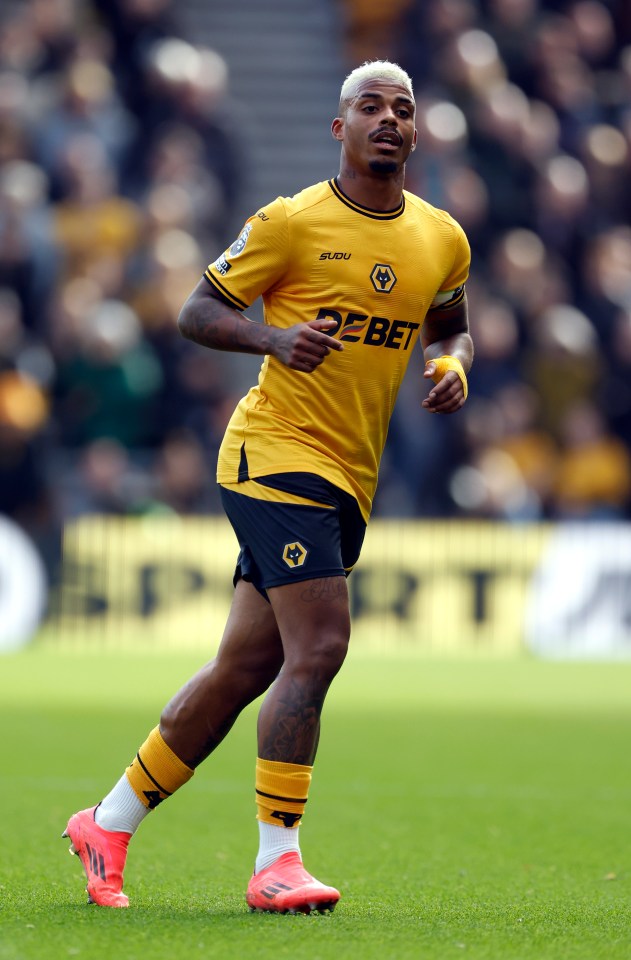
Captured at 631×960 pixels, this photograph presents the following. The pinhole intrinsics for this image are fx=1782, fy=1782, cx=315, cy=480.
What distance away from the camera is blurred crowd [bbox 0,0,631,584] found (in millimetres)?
15047

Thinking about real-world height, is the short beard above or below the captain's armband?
above

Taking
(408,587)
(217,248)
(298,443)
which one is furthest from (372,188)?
(217,248)

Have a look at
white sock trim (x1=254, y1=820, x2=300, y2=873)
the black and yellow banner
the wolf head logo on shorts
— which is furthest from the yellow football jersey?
the black and yellow banner

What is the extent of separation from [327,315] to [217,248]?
38.8ft

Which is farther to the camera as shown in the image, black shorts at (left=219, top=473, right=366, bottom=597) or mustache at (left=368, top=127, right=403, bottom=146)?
mustache at (left=368, top=127, right=403, bottom=146)

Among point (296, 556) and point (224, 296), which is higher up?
point (224, 296)

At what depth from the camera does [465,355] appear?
5652 mm

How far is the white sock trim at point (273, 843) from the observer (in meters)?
5.05

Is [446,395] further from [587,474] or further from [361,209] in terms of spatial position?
[587,474]

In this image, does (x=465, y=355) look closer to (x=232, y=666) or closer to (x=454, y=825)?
(x=232, y=666)

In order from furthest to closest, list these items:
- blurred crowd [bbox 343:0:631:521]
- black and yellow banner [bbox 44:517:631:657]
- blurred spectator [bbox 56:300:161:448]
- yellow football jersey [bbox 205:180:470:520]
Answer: blurred crowd [bbox 343:0:631:521], black and yellow banner [bbox 44:517:631:657], blurred spectator [bbox 56:300:161:448], yellow football jersey [bbox 205:180:470:520]

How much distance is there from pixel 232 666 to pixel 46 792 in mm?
2802

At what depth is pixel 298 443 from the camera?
5.22 m

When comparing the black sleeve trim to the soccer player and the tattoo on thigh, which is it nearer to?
the soccer player
